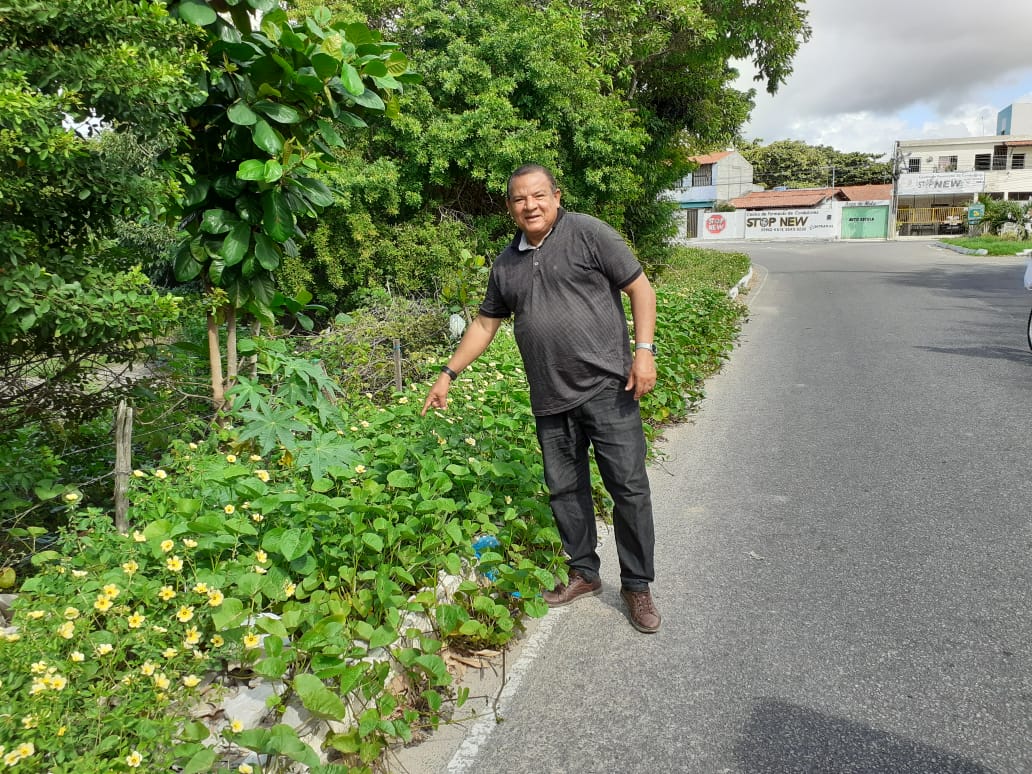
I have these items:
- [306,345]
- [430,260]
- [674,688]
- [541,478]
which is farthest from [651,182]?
[674,688]

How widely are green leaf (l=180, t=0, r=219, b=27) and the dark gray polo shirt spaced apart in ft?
5.84

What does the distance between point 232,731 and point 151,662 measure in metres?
0.33

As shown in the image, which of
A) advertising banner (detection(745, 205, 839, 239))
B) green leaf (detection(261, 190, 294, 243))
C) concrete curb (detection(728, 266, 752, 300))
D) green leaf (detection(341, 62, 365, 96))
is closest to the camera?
green leaf (detection(341, 62, 365, 96))

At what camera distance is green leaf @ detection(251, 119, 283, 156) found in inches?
139

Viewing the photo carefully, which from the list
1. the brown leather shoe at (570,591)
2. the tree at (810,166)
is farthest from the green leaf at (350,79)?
the tree at (810,166)

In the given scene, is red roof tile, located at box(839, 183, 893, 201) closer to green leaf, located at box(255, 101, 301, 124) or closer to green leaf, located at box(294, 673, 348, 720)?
green leaf, located at box(255, 101, 301, 124)

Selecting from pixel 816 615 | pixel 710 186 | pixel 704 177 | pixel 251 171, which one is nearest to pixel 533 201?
pixel 251 171

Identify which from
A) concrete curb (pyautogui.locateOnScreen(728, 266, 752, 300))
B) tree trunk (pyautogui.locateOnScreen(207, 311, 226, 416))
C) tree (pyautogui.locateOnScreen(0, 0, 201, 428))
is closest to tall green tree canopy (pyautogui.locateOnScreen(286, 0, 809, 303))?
concrete curb (pyautogui.locateOnScreen(728, 266, 752, 300))

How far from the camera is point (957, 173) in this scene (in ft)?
177

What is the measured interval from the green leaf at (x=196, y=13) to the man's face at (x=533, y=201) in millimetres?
1559

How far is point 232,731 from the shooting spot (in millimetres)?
2232

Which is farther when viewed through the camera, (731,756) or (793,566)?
(793,566)

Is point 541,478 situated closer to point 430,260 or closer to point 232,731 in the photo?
point 232,731

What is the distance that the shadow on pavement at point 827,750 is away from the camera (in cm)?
246
